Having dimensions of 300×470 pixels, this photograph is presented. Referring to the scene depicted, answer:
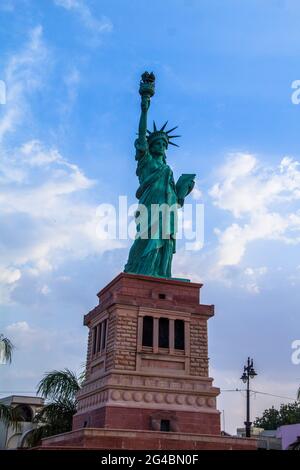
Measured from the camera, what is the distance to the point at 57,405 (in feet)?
87.5

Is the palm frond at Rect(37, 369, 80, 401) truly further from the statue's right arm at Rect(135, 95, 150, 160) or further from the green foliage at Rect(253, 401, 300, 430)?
the green foliage at Rect(253, 401, 300, 430)

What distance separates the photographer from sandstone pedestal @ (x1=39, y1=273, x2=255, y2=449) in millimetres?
20328

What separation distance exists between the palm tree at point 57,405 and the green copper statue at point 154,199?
6081 mm

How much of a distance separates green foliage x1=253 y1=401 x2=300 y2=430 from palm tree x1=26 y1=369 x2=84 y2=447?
1216 inches

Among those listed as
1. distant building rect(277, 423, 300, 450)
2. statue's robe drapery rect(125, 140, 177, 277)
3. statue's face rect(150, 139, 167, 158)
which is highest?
statue's face rect(150, 139, 167, 158)

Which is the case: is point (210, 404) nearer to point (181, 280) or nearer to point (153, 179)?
point (181, 280)

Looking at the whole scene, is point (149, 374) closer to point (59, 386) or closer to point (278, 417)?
point (59, 386)

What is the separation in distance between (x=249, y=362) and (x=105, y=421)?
10.1 metres

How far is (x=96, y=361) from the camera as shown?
79.3 ft

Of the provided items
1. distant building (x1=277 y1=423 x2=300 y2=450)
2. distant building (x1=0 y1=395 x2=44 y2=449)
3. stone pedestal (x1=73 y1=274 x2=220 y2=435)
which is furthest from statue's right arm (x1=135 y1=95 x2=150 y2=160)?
distant building (x1=277 y1=423 x2=300 y2=450)

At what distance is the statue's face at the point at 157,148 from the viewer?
2805cm

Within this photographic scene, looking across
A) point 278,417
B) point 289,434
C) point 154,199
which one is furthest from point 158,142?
point 278,417

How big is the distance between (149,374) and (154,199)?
858 centimetres
